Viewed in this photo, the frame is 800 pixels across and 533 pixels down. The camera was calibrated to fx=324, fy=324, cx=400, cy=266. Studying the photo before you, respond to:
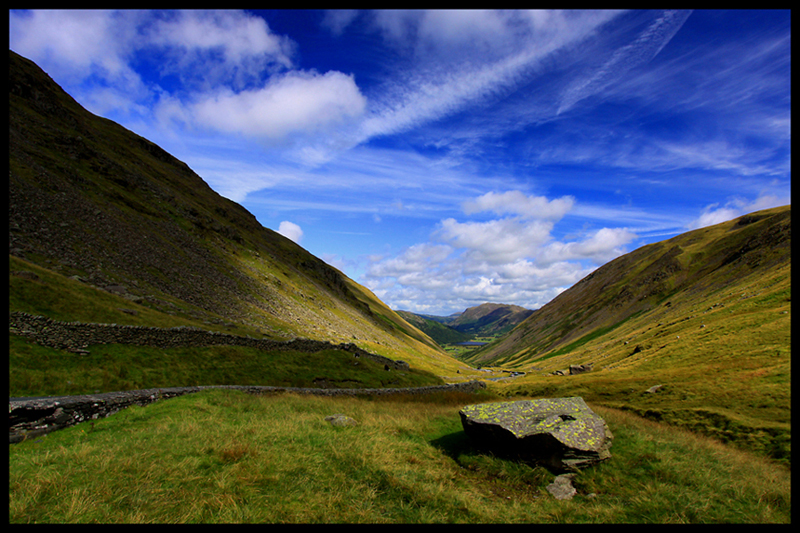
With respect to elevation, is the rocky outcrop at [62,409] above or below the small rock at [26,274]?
below

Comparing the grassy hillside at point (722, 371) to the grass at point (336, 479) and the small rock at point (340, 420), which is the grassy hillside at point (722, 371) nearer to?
the grass at point (336, 479)

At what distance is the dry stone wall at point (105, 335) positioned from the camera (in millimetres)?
21875

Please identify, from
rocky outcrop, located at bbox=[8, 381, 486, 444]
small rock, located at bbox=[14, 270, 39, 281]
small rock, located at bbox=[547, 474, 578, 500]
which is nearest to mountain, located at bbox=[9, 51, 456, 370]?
small rock, located at bbox=[14, 270, 39, 281]

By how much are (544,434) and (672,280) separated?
164381 mm

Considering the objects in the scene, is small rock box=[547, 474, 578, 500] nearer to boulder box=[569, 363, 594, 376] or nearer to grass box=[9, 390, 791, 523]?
grass box=[9, 390, 791, 523]

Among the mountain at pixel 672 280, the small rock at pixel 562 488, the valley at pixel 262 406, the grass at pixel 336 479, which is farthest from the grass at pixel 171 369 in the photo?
the mountain at pixel 672 280

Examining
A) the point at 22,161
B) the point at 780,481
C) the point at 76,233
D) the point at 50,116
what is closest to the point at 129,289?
the point at 76,233

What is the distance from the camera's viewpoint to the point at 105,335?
25.1 metres

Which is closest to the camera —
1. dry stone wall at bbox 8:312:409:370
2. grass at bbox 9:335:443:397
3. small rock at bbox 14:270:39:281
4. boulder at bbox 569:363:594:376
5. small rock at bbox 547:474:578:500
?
small rock at bbox 547:474:578:500

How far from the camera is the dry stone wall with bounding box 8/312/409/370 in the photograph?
2188cm

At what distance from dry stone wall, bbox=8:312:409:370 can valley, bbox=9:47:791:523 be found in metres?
0.17

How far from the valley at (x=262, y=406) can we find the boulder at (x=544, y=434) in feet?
2.09

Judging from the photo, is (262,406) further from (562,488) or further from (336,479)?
(562,488)

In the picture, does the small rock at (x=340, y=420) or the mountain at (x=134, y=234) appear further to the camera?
the mountain at (x=134, y=234)
